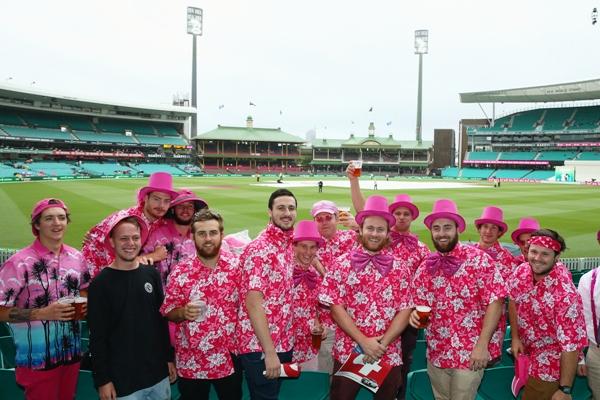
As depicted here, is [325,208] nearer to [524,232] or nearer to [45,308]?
[524,232]

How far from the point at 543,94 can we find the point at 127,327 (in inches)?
3202

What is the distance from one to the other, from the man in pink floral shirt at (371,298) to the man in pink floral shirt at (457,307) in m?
0.34

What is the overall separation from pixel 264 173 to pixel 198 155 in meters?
14.9

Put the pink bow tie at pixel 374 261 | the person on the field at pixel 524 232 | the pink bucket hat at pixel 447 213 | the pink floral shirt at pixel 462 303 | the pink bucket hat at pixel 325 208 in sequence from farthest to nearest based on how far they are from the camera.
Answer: the person on the field at pixel 524 232
the pink bucket hat at pixel 325 208
the pink bucket hat at pixel 447 213
the pink floral shirt at pixel 462 303
the pink bow tie at pixel 374 261

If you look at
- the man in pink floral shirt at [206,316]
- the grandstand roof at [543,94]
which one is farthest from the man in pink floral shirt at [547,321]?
the grandstand roof at [543,94]

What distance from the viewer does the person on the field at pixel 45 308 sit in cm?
341

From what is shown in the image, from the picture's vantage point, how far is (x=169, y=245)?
15.1 feet

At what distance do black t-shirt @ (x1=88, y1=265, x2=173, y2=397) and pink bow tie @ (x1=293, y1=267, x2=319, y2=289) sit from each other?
50.9 inches

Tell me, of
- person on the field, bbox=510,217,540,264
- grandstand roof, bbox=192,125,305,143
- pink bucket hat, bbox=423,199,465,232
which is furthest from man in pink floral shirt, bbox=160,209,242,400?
grandstand roof, bbox=192,125,305,143

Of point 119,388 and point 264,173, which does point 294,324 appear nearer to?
point 119,388

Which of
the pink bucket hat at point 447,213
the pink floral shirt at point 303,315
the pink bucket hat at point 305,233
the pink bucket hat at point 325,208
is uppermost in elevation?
the pink bucket hat at point 447,213

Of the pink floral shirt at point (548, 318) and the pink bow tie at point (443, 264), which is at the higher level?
the pink bow tie at point (443, 264)

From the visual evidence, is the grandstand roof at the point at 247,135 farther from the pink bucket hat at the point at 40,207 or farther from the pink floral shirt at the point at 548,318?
the pink floral shirt at the point at 548,318

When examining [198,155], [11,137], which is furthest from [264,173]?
[11,137]
